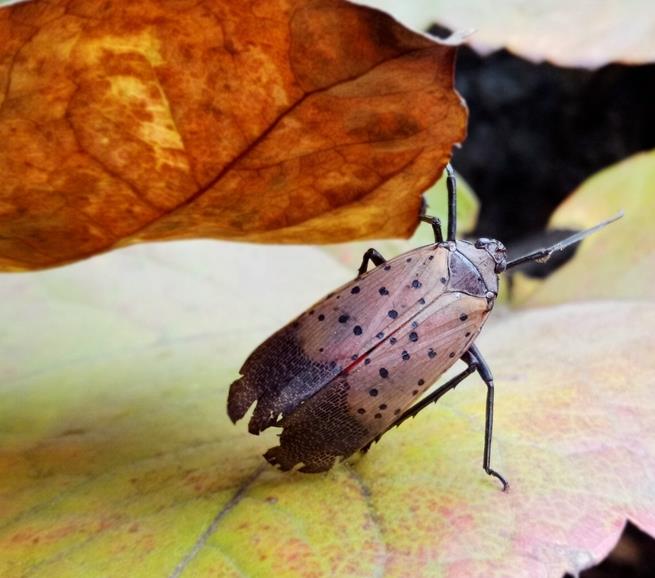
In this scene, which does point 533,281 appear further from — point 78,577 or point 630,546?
point 78,577

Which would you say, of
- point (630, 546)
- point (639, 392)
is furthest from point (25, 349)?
point (630, 546)

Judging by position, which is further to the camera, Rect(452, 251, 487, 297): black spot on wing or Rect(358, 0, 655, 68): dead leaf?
Rect(358, 0, 655, 68): dead leaf

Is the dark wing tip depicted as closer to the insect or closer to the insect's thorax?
the insect

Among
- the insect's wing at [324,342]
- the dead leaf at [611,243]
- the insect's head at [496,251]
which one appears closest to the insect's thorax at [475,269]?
the insect's head at [496,251]

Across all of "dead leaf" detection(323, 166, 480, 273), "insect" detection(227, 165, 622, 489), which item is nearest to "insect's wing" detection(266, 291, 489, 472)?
"insect" detection(227, 165, 622, 489)

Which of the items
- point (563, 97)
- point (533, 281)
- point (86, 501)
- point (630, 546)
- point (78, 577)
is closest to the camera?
point (78, 577)

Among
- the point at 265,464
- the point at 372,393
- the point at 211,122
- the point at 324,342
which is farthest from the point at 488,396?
the point at 211,122

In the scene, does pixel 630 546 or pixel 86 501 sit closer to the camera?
pixel 86 501

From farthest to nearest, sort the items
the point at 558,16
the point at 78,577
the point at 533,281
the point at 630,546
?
the point at 533,281, the point at 558,16, the point at 630,546, the point at 78,577
